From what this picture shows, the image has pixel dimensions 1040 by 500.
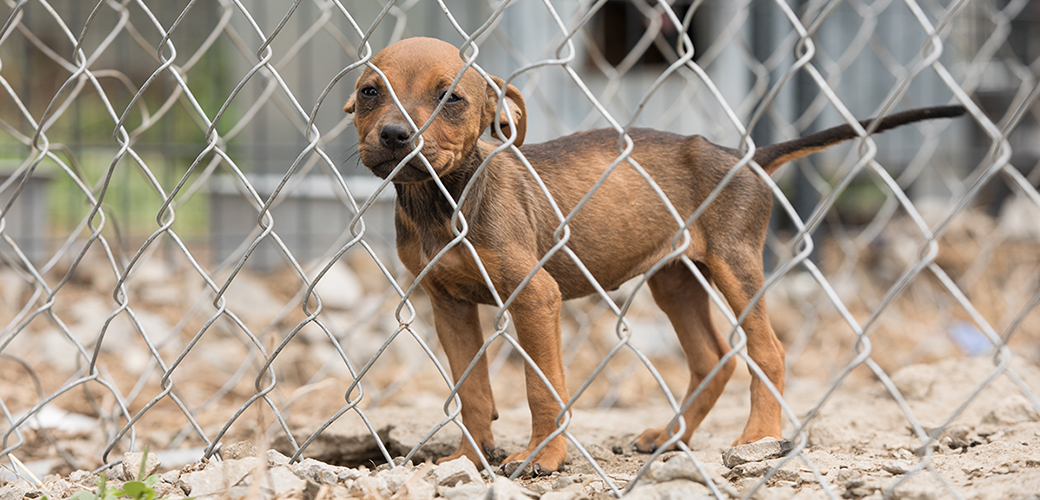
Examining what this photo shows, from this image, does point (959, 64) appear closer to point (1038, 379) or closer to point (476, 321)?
point (1038, 379)

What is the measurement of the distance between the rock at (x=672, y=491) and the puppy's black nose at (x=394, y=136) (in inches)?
39.3

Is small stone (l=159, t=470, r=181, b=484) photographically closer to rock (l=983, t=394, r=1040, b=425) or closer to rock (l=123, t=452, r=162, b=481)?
rock (l=123, t=452, r=162, b=481)

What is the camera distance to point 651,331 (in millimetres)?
5617

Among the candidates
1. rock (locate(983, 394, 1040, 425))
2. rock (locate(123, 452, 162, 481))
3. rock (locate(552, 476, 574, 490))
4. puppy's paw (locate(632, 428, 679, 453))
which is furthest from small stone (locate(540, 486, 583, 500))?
rock (locate(983, 394, 1040, 425))

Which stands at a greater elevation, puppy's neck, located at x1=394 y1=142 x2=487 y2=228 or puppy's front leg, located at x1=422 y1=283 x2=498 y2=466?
puppy's neck, located at x1=394 y1=142 x2=487 y2=228

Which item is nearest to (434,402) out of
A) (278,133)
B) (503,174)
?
(503,174)

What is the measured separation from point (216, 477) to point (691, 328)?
1.69m

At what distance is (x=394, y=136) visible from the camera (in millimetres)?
2000

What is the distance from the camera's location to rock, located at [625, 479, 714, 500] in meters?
1.74

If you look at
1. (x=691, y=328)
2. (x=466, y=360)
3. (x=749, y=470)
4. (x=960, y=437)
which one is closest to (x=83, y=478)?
(x=466, y=360)

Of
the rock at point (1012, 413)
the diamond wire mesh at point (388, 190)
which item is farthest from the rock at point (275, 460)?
the rock at point (1012, 413)

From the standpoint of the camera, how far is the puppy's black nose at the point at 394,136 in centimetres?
199

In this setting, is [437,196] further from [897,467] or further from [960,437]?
[960,437]

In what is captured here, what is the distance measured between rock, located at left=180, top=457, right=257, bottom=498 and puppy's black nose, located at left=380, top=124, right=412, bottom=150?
0.87 m
